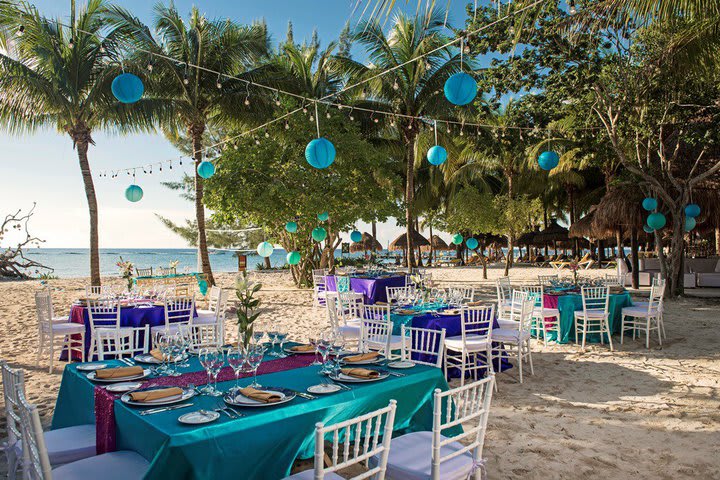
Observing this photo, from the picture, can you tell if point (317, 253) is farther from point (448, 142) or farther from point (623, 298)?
point (623, 298)

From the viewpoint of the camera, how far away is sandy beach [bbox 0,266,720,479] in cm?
350

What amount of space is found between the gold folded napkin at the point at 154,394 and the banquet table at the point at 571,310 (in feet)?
21.8

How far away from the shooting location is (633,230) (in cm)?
1561

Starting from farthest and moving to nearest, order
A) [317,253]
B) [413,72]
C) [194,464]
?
[317,253]
[413,72]
[194,464]

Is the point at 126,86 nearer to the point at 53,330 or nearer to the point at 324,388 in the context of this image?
the point at 53,330

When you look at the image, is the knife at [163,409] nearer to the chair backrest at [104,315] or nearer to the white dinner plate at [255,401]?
the white dinner plate at [255,401]

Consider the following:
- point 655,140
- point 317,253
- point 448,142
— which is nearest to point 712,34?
point 655,140

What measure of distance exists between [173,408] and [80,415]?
3.60ft

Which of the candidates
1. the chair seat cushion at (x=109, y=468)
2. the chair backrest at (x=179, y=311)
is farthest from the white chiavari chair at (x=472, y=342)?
the chair backrest at (x=179, y=311)

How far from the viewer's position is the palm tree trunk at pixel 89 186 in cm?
1192

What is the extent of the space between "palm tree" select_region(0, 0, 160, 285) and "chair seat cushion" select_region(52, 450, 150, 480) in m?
9.91

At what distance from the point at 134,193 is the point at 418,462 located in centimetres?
1027

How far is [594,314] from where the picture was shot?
24.1ft

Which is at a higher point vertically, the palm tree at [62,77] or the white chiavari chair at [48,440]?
the palm tree at [62,77]
